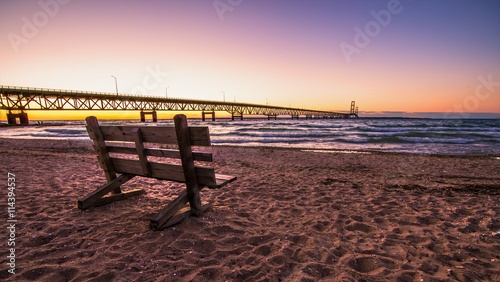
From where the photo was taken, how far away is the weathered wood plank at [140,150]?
332 centimetres

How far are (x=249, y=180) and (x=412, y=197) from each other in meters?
3.96

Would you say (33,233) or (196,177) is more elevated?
(196,177)

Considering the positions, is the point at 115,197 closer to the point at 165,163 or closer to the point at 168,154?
the point at 165,163

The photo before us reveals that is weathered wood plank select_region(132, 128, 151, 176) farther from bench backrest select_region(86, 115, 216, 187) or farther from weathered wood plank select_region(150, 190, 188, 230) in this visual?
weathered wood plank select_region(150, 190, 188, 230)

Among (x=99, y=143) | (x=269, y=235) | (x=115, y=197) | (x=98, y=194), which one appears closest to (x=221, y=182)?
(x=269, y=235)

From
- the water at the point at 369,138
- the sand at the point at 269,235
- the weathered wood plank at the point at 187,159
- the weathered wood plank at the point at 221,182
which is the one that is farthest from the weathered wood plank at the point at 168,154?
the water at the point at 369,138

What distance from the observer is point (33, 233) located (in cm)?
319

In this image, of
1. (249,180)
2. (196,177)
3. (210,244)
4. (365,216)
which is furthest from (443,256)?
(249,180)

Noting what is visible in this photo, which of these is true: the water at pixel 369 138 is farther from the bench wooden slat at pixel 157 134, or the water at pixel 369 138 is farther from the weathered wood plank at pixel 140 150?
the bench wooden slat at pixel 157 134

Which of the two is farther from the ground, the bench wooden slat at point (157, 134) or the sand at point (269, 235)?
the bench wooden slat at point (157, 134)

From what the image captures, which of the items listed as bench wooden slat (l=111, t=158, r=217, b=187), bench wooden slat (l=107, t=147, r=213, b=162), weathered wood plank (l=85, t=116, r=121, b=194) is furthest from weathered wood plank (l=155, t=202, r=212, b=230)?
weathered wood plank (l=85, t=116, r=121, b=194)

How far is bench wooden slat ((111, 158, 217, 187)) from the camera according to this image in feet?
10.6

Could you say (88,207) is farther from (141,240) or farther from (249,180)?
(249,180)

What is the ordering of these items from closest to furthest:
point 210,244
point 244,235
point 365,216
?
point 210,244
point 244,235
point 365,216
